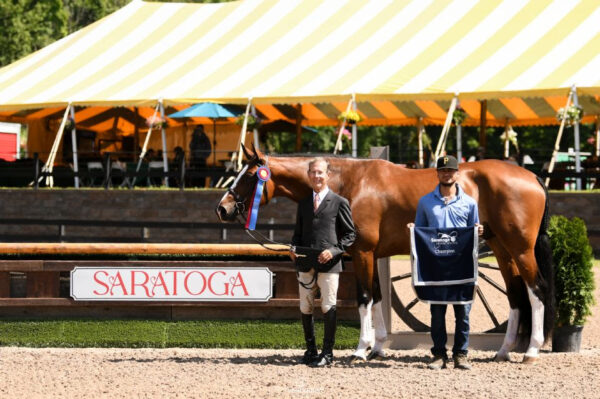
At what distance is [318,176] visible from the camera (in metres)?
8.65

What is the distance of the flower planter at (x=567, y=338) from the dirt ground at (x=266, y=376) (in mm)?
145

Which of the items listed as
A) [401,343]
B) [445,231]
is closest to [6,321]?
[401,343]

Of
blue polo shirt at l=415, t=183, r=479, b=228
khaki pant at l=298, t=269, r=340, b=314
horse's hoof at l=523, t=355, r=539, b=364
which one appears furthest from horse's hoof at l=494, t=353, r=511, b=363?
khaki pant at l=298, t=269, r=340, b=314

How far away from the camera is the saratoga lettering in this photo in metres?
9.90

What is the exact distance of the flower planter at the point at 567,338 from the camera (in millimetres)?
9539

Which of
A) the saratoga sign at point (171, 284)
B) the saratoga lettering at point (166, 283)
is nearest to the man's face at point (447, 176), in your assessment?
the saratoga sign at point (171, 284)

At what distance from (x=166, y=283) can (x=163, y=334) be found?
0.51 metres

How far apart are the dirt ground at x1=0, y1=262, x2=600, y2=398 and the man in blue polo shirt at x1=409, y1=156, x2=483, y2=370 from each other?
197 millimetres

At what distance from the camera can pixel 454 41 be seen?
23.5 m

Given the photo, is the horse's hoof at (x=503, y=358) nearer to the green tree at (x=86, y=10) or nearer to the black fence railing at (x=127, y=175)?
the black fence railing at (x=127, y=175)

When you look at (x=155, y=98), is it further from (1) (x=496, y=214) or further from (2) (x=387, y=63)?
(1) (x=496, y=214)

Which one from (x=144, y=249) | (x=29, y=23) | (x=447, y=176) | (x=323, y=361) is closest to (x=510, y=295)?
(x=447, y=176)

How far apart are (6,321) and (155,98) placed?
14848 millimetres

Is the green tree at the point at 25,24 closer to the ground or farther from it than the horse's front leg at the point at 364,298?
farther from it
